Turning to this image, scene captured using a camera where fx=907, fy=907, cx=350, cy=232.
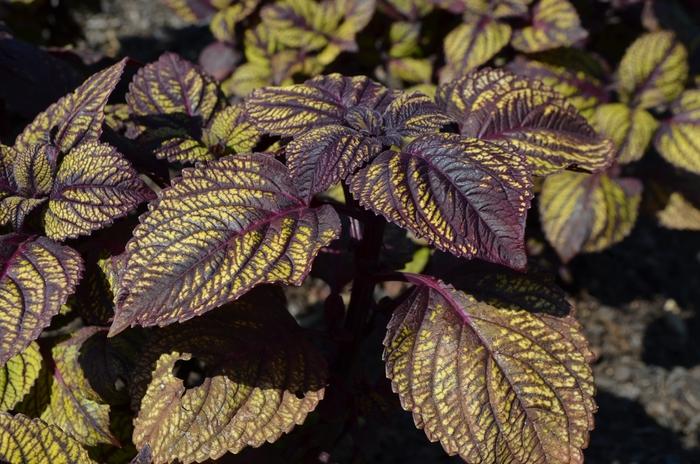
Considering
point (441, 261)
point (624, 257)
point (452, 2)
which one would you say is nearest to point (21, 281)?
point (441, 261)

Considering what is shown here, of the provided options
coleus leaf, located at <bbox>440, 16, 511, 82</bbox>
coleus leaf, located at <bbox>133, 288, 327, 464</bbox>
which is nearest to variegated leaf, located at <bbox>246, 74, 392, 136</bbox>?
coleus leaf, located at <bbox>133, 288, 327, 464</bbox>

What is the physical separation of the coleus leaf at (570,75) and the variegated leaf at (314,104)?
1.02 metres

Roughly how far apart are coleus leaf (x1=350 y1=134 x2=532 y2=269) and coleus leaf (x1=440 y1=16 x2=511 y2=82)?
1232mm

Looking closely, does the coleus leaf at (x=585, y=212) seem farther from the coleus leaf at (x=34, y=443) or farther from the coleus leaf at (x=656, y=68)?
the coleus leaf at (x=34, y=443)

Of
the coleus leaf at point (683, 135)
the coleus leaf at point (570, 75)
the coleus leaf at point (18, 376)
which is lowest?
the coleus leaf at point (683, 135)

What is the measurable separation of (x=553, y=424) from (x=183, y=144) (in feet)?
2.46

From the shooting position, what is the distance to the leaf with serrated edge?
1.66 m

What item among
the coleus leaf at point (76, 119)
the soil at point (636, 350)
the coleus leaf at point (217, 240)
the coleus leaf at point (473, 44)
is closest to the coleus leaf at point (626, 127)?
the coleus leaf at point (473, 44)

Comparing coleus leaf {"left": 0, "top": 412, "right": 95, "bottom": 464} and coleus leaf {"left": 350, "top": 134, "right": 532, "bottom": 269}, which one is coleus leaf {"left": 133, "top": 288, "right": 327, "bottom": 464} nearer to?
coleus leaf {"left": 0, "top": 412, "right": 95, "bottom": 464}

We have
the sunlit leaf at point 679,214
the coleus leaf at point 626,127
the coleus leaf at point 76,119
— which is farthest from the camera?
the sunlit leaf at point 679,214

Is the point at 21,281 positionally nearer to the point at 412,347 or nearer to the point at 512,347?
the point at 412,347

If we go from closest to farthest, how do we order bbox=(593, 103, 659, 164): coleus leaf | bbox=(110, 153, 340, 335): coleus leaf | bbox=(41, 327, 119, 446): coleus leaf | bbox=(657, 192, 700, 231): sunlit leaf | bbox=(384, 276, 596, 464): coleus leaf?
1. bbox=(110, 153, 340, 335): coleus leaf
2. bbox=(384, 276, 596, 464): coleus leaf
3. bbox=(41, 327, 119, 446): coleus leaf
4. bbox=(593, 103, 659, 164): coleus leaf
5. bbox=(657, 192, 700, 231): sunlit leaf

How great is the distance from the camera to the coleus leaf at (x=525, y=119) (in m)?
1.52

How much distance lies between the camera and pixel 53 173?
1428 mm
